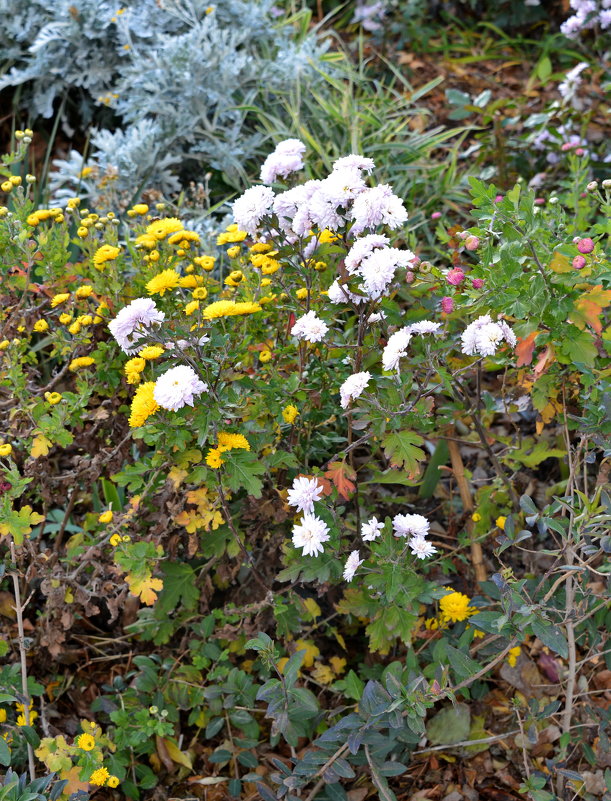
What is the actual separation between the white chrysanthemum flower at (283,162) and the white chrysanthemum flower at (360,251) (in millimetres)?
276

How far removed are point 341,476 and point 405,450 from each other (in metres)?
0.15

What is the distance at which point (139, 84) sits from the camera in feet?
11.7

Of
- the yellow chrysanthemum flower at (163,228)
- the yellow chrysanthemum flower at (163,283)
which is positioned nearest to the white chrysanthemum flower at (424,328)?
the yellow chrysanthemum flower at (163,283)

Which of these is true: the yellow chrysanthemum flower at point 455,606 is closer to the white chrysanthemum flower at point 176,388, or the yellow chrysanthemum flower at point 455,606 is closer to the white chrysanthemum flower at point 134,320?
the white chrysanthemum flower at point 176,388

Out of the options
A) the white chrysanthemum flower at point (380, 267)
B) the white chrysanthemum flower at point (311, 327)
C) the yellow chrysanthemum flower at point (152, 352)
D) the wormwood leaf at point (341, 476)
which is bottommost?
the wormwood leaf at point (341, 476)

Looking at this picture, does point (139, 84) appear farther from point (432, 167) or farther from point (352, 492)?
point (352, 492)

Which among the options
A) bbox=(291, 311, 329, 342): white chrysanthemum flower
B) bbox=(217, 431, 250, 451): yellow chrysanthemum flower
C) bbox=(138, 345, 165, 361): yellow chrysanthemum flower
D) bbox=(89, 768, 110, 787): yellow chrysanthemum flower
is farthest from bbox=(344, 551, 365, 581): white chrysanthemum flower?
bbox=(89, 768, 110, 787): yellow chrysanthemum flower

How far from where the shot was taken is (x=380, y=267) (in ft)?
5.18

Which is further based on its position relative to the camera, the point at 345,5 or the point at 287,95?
the point at 345,5

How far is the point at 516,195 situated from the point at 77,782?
158 centimetres

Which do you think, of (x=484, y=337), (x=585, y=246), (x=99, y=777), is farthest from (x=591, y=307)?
(x=99, y=777)

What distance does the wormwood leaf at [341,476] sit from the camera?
5.73ft

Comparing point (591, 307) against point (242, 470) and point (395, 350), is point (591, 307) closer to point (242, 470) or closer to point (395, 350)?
point (395, 350)

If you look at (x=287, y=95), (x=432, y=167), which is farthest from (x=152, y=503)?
(x=287, y=95)
